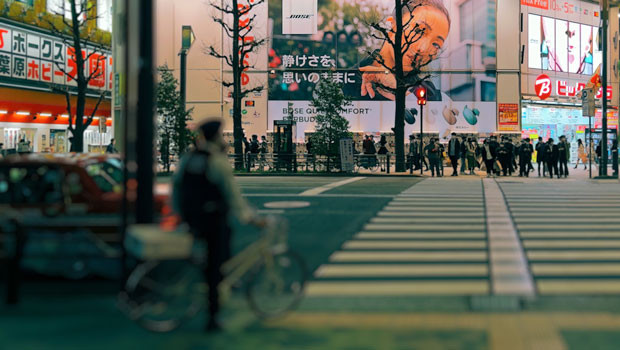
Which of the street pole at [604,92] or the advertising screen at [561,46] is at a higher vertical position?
the advertising screen at [561,46]

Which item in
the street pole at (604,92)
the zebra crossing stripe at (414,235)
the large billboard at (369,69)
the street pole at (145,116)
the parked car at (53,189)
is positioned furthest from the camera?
the large billboard at (369,69)

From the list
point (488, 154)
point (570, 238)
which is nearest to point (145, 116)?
point (570, 238)

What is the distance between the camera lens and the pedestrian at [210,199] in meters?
5.63

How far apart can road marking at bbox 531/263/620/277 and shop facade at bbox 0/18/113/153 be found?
28395mm

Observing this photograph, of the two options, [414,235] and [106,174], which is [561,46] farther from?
[106,174]

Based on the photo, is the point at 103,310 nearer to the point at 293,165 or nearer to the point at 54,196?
the point at 54,196

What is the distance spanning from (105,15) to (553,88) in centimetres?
2945

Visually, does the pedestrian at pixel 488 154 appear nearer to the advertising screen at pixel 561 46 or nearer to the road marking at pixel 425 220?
the road marking at pixel 425 220

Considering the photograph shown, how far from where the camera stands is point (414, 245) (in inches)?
419

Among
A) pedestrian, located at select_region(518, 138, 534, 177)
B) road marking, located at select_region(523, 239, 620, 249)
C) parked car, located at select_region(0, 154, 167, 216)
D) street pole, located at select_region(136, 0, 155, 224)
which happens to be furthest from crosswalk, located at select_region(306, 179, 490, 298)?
pedestrian, located at select_region(518, 138, 534, 177)

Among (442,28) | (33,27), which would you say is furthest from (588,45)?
(33,27)

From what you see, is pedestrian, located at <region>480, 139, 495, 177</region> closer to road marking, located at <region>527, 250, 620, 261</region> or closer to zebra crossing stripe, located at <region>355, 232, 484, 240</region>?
zebra crossing stripe, located at <region>355, 232, 484, 240</region>

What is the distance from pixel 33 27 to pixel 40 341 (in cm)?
3575

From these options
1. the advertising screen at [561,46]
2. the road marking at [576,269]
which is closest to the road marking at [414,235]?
the road marking at [576,269]
